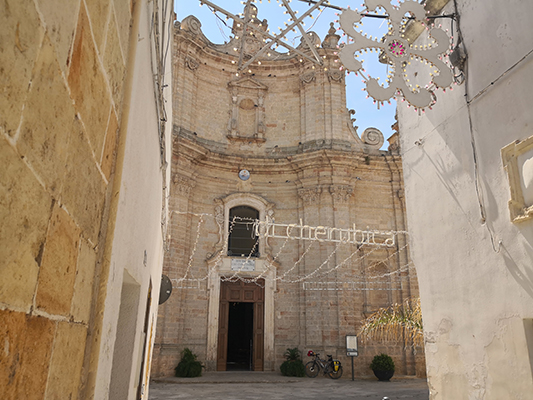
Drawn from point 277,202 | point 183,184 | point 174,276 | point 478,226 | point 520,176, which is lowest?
point 478,226

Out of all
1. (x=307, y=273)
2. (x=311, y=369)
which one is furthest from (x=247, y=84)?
(x=311, y=369)

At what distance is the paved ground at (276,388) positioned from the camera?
10.2 meters

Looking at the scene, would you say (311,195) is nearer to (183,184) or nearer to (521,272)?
(183,184)

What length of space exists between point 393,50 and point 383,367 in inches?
468

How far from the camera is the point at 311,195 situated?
16.0 meters

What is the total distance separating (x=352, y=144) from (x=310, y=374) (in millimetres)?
8970

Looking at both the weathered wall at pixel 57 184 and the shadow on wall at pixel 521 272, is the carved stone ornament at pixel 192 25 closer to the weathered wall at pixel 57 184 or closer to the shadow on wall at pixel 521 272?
the shadow on wall at pixel 521 272

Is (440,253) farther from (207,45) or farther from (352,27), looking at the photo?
(207,45)

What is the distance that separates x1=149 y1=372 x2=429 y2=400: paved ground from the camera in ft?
33.3

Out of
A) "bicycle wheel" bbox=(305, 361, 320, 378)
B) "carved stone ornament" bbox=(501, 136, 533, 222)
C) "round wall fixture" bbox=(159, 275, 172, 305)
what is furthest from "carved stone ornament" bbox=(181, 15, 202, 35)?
"carved stone ornament" bbox=(501, 136, 533, 222)

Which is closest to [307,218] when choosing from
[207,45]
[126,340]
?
[207,45]

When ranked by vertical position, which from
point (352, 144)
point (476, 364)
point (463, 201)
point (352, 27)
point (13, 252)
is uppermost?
point (352, 144)

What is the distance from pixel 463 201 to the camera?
504 cm

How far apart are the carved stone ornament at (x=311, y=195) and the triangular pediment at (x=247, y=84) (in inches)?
202
